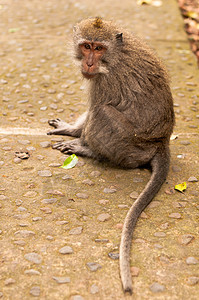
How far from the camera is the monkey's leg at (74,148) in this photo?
4418mm

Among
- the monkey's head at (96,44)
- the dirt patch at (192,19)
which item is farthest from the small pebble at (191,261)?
the dirt patch at (192,19)

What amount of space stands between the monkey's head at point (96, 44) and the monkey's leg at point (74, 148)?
830mm

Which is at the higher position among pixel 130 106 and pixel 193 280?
pixel 130 106

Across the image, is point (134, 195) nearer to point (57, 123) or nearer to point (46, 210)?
point (46, 210)

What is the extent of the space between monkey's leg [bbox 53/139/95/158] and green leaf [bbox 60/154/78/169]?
0.08 m

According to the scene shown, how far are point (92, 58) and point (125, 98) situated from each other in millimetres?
530

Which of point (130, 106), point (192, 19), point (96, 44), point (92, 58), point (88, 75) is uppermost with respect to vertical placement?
point (96, 44)

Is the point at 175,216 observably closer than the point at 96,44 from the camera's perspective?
Yes

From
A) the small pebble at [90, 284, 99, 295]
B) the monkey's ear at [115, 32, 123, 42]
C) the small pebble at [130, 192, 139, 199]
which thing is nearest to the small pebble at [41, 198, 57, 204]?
the small pebble at [130, 192, 139, 199]

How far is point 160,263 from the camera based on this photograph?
3.04m

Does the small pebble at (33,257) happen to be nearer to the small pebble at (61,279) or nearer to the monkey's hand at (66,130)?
the small pebble at (61,279)

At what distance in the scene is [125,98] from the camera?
4078 millimetres

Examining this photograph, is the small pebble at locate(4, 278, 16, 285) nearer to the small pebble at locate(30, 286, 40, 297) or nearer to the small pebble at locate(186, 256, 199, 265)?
the small pebble at locate(30, 286, 40, 297)

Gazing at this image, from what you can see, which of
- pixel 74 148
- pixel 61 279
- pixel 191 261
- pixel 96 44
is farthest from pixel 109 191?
pixel 96 44
